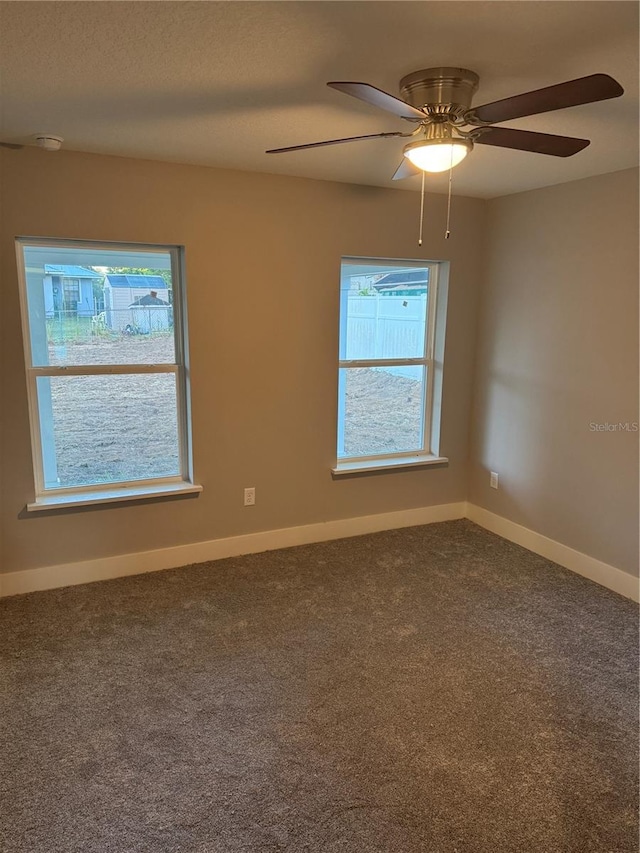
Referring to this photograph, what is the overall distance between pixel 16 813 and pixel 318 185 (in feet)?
10.6

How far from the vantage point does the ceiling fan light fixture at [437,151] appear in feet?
5.98

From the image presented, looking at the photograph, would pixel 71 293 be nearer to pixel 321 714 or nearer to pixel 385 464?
Answer: pixel 385 464

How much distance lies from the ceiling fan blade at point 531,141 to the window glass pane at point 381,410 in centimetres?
198

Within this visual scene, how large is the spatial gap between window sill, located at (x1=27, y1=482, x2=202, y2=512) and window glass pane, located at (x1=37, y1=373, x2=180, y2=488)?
7 cm

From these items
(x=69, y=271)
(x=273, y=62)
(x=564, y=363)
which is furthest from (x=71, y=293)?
(x=564, y=363)

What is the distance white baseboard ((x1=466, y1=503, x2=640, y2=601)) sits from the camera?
3.09m

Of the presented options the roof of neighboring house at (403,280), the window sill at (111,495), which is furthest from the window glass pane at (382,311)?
the window sill at (111,495)

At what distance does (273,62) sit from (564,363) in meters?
2.44

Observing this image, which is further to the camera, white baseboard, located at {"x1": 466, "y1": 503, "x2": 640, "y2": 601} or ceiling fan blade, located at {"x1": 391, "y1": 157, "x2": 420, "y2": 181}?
white baseboard, located at {"x1": 466, "y1": 503, "x2": 640, "y2": 601}

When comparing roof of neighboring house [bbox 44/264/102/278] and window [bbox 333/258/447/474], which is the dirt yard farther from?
window [bbox 333/258/447/474]

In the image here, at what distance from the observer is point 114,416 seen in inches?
126

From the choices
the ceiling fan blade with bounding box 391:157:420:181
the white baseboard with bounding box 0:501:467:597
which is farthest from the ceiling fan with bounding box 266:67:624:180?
the white baseboard with bounding box 0:501:467:597

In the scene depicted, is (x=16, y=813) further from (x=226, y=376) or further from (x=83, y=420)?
(x=226, y=376)

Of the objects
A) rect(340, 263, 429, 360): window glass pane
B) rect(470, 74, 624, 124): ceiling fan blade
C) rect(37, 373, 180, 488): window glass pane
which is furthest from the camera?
rect(340, 263, 429, 360): window glass pane
